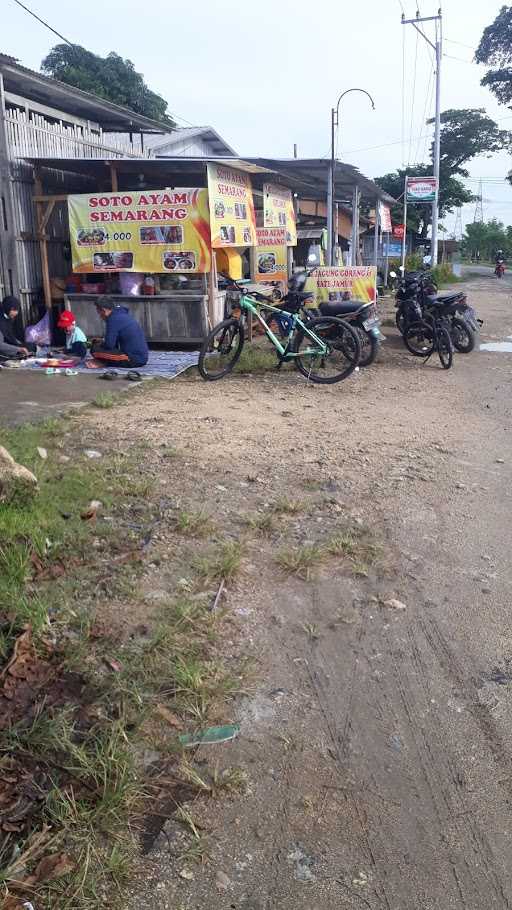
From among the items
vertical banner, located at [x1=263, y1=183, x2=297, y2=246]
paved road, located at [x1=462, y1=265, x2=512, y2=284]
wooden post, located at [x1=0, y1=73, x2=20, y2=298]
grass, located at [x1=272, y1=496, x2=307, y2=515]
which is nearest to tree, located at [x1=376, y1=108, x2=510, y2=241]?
paved road, located at [x1=462, y1=265, x2=512, y2=284]

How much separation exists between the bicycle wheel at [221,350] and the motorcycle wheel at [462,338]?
4324mm

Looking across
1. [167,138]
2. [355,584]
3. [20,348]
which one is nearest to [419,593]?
[355,584]

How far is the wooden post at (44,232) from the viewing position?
1119 centimetres

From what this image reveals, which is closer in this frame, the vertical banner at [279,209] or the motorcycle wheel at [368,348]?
the motorcycle wheel at [368,348]

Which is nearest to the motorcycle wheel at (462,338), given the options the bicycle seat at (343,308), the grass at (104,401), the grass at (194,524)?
the bicycle seat at (343,308)

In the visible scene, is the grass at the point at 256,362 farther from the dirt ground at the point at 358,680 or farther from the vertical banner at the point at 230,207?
the dirt ground at the point at 358,680

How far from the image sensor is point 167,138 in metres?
19.6

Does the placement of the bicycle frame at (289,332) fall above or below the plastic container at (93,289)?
below

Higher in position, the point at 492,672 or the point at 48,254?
the point at 48,254

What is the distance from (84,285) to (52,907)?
1052cm

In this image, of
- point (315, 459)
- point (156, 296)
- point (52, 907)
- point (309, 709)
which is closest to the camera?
point (52, 907)

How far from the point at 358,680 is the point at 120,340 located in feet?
23.9

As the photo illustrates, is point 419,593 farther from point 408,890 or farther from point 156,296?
point 156,296

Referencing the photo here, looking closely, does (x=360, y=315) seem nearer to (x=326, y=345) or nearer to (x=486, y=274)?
(x=326, y=345)
